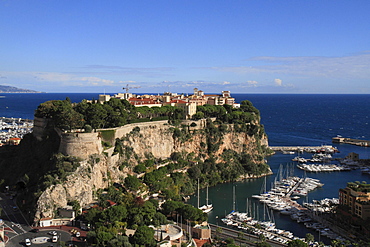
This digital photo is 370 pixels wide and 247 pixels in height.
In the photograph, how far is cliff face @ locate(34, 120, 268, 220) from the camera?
37062 millimetres

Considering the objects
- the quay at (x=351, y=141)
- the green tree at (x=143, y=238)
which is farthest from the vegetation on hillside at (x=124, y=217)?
the quay at (x=351, y=141)

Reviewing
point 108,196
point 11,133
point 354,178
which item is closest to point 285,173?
point 354,178

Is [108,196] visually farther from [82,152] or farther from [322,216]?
[322,216]

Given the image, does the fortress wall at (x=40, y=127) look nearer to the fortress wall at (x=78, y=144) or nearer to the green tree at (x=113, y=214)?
the fortress wall at (x=78, y=144)

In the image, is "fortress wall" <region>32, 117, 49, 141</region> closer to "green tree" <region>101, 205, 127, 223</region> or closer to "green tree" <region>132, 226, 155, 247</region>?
"green tree" <region>101, 205, 127, 223</region>

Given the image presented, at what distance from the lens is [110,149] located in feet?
148

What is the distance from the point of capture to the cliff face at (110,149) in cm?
3706

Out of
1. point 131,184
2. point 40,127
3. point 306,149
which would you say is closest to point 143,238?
point 131,184

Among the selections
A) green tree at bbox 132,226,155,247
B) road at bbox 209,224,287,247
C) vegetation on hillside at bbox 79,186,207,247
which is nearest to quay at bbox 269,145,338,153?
road at bbox 209,224,287,247

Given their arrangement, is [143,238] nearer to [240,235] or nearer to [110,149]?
[240,235]

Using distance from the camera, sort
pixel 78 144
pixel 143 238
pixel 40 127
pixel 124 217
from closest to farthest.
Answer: pixel 143 238
pixel 124 217
pixel 78 144
pixel 40 127

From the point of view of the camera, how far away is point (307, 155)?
7606 cm

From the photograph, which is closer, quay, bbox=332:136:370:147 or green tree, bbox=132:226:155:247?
green tree, bbox=132:226:155:247

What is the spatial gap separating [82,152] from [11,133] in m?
59.4
